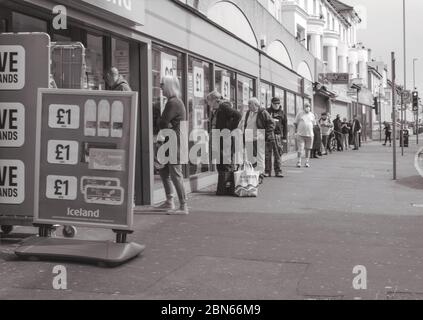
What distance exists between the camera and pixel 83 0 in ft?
25.2

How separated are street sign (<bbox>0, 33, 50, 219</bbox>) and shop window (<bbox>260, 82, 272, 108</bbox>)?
12629 millimetres

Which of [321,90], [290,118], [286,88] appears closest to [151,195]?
[286,88]

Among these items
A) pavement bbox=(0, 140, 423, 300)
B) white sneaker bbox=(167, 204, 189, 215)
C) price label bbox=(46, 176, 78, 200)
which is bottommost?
pavement bbox=(0, 140, 423, 300)

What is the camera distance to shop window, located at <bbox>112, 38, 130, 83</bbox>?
981cm

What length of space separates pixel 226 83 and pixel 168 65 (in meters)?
3.97

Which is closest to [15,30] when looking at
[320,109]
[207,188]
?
[207,188]

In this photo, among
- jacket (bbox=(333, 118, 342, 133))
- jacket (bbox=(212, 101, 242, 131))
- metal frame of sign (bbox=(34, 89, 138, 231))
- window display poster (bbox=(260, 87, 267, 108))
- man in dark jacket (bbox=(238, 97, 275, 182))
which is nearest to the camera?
metal frame of sign (bbox=(34, 89, 138, 231))

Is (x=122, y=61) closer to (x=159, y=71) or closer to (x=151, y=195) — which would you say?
(x=159, y=71)

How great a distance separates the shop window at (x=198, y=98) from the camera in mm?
12477

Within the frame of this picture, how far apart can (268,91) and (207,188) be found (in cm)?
821

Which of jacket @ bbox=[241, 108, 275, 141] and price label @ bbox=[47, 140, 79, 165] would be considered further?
jacket @ bbox=[241, 108, 275, 141]

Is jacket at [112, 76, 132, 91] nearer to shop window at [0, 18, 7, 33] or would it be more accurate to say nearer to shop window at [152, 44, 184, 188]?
shop window at [152, 44, 184, 188]

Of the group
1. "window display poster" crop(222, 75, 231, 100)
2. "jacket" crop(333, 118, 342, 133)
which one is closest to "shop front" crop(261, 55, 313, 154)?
"jacket" crop(333, 118, 342, 133)

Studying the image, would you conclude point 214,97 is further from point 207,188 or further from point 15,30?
point 15,30
